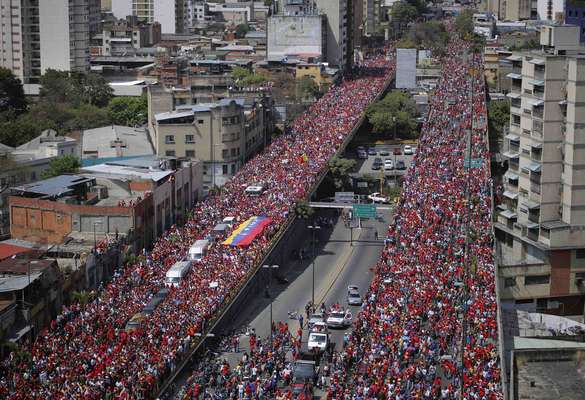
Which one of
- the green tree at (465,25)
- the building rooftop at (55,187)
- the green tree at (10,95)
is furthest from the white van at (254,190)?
the green tree at (465,25)

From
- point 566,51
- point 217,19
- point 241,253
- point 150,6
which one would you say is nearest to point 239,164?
point 241,253

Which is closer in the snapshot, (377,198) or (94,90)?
(377,198)

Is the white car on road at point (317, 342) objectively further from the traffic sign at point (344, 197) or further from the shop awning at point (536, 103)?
the traffic sign at point (344, 197)

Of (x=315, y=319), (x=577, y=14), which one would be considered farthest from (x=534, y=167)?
(x=315, y=319)

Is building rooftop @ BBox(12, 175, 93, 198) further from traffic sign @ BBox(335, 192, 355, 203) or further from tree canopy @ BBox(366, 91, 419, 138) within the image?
tree canopy @ BBox(366, 91, 419, 138)

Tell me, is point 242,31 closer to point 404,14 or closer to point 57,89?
point 404,14
